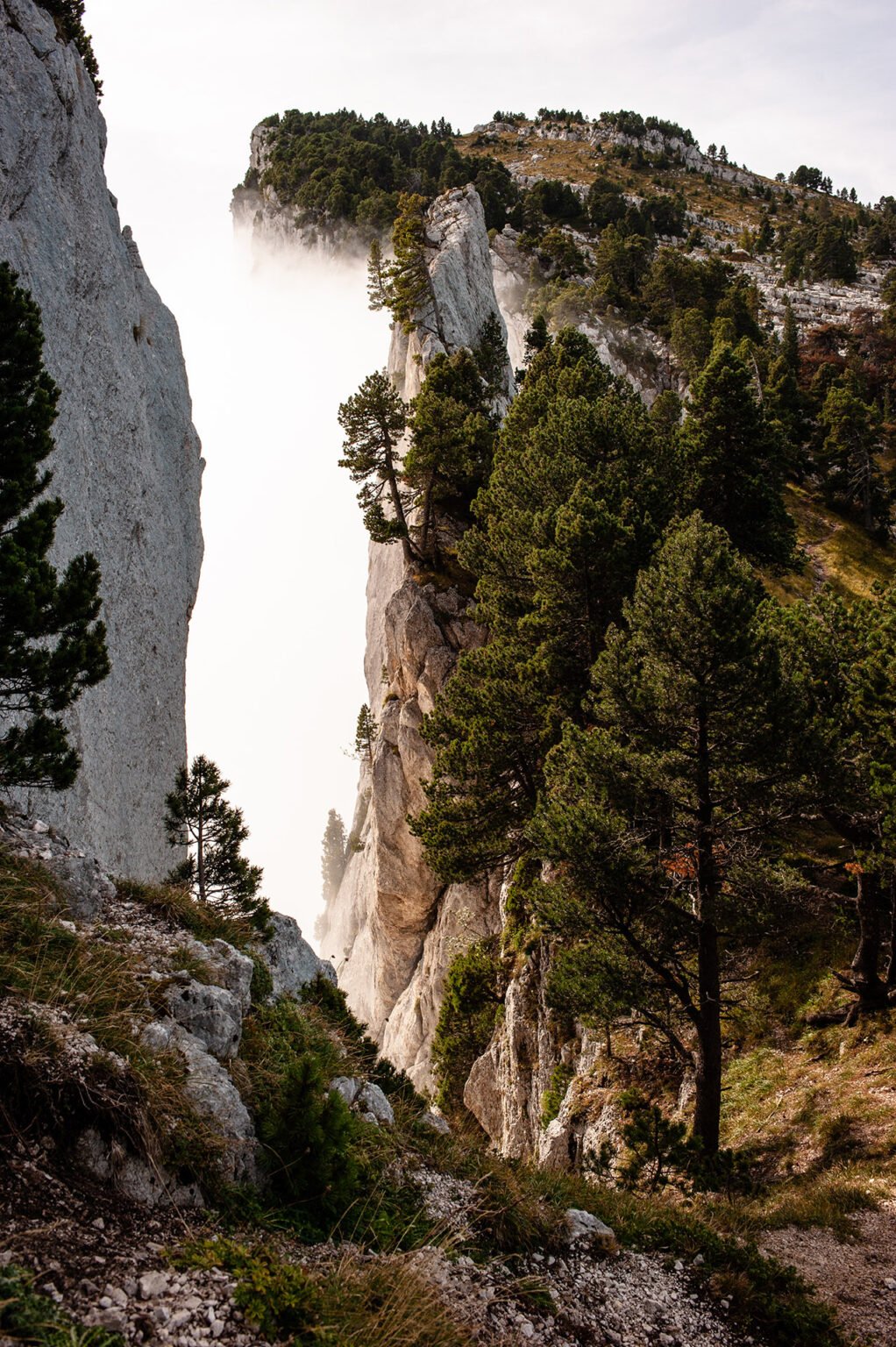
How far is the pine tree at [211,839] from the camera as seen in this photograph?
19297mm

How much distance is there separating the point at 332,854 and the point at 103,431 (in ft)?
322

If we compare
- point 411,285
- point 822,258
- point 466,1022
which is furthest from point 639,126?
point 466,1022

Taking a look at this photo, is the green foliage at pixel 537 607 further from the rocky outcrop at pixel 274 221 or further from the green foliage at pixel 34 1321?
the rocky outcrop at pixel 274 221

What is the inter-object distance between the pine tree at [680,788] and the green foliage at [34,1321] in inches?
476

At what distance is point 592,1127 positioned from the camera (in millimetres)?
19234

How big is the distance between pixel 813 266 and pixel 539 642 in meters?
114

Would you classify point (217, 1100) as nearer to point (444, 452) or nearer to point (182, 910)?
point (182, 910)

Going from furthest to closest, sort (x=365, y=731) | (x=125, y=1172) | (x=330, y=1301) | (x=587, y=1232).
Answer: (x=365, y=731), (x=587, y=1232), (x=125, y=1172), (x=330, y=1301)

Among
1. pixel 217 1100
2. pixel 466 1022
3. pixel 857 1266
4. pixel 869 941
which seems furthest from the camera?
pixel 466 1022

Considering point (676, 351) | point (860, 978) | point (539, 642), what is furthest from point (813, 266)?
point (860, 978)

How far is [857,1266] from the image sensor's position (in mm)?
11102

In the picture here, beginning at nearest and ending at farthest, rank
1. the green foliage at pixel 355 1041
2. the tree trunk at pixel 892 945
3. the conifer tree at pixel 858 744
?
the green foliage at pixel 355 1041, the conifer tree at pixel 858 744, the tree trunk at pixel 892 945

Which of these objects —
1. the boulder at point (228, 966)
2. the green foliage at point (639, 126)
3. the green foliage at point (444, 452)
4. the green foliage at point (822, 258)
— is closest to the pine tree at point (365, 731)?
the green foliage at point (444, 452)

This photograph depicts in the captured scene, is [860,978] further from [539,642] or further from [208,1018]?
[208,1018]
